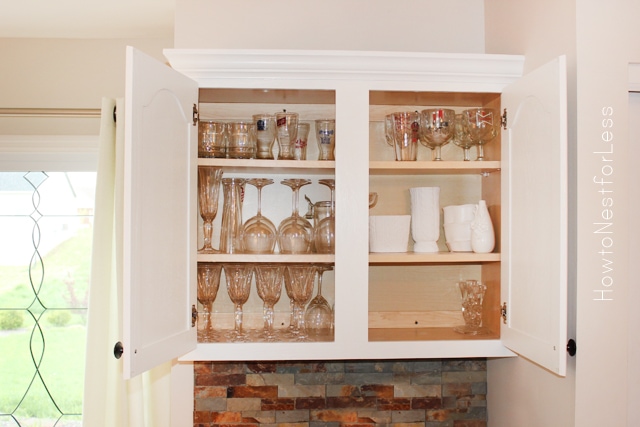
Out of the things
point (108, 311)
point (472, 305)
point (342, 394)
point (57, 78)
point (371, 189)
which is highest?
point (57, 78)

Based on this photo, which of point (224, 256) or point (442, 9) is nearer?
point (224, 256)

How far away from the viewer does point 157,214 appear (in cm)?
152

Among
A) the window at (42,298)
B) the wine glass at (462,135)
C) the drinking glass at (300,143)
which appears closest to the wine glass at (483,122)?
the wine glass at (462,135)

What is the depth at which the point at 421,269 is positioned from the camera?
2.10 metres

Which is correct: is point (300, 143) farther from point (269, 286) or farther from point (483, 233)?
point (483, 233)

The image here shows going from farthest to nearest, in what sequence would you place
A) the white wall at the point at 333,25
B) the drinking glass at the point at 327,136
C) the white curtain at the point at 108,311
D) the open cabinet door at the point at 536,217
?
the white curtain at the point at 108,311, the white wall at the point at 333,25, the drinking glass at the point at 327,136, the open cabinet door at the point at 536,217

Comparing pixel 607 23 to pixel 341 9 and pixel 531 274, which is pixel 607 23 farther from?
pixel 341 9

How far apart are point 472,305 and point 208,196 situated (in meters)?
0.89

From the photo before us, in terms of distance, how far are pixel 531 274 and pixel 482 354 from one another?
37 cm

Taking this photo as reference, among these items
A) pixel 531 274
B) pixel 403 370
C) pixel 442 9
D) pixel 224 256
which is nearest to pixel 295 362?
pixel 403 370

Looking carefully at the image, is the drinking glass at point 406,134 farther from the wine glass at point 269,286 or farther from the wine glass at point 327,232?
the wine glass at point 269,286

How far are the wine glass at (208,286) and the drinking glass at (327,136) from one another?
0.47m

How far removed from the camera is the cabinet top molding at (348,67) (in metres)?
1.76

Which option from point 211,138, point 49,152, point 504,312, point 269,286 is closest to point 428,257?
point 504,312
